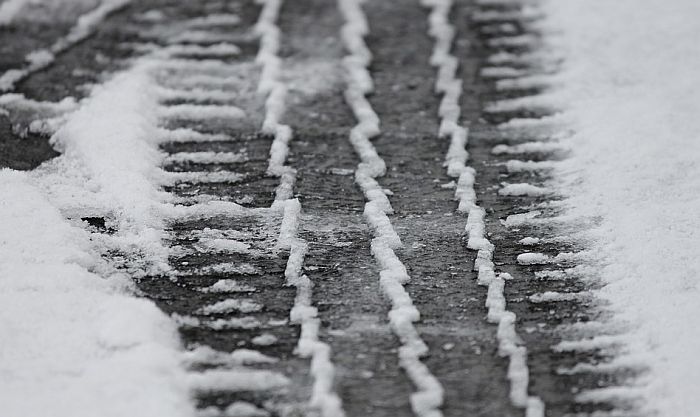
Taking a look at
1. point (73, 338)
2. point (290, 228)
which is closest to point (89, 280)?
point (73, 338)

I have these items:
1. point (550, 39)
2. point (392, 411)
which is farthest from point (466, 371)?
point (550, 39)

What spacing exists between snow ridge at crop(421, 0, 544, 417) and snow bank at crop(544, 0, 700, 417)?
25cm

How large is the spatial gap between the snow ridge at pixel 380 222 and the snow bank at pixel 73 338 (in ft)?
1.59

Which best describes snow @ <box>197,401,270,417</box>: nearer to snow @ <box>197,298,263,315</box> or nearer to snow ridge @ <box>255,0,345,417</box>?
snow ridge @ <box>255,0,345,417</box>

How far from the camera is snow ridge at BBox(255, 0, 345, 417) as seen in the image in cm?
199

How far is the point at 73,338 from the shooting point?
2072mm

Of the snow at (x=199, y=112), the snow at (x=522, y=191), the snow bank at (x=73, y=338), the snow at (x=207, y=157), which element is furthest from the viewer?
the snow at (x=199, y=112)

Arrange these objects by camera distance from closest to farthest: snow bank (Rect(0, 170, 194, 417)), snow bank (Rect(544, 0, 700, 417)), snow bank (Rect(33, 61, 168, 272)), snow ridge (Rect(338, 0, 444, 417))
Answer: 1. snow bank (Rect(0, 170, 194, 417))
2. snow ridge (Rect(338, 0, 444, 417))
3. snow bank (Rect(544, 0, 700, 417))
4. snow bank (Rect(33, 61, 168, 272))

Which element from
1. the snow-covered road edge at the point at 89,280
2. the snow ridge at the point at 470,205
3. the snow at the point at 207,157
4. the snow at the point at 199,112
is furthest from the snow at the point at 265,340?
the snow at the point at 199,112

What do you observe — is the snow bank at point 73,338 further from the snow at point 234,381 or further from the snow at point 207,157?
the snow at point 207,157

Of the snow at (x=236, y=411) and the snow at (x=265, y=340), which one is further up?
the snow at (x=265, y=340)

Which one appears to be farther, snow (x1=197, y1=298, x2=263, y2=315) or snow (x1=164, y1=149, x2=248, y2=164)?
snow (x1=164, y1=149, x2=248, y2=164)

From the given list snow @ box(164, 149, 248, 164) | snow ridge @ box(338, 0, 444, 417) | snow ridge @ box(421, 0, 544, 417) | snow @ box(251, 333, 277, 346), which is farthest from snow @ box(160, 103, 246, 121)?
snow @ box(251, 333, 277, 346)

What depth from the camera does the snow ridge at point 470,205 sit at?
203 cm
